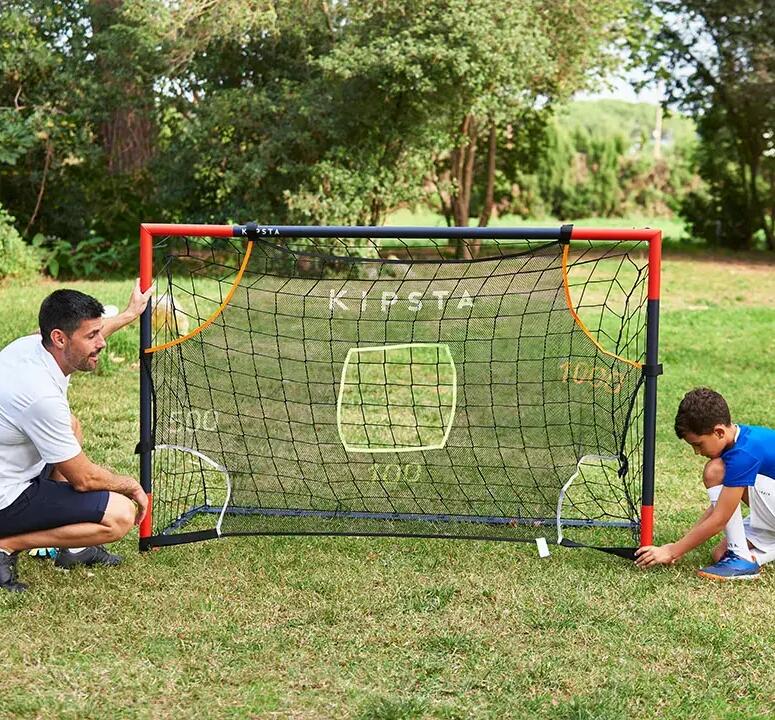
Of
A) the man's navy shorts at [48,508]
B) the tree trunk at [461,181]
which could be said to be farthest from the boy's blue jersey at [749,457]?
the tree trunk at [461,181]

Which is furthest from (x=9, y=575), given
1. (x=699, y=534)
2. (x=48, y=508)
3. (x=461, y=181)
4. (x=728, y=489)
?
(x=461, y=181)

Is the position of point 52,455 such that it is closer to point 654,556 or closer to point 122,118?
point 654,556

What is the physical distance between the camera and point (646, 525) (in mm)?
4195

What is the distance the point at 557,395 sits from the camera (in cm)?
626

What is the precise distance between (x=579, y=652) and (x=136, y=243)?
11.9m

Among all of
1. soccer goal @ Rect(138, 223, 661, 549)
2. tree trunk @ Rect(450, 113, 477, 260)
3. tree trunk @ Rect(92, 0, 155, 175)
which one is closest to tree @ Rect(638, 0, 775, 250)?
tree trunk @ Rect(450, 113, 477, 260)

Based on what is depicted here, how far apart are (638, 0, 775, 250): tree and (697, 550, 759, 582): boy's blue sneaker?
1388cm

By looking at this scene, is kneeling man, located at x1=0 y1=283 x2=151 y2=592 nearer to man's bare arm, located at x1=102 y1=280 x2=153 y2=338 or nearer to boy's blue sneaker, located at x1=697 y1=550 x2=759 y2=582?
man's bare arm, located at x1=102 y1=280 x2=153 y2=338

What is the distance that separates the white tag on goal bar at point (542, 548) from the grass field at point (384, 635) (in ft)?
0.14

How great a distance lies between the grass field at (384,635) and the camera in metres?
3.06

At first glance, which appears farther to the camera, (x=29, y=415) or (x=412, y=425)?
(x=412, y=425)

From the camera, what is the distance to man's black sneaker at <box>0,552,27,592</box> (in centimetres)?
382

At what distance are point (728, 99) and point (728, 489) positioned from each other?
1548cm

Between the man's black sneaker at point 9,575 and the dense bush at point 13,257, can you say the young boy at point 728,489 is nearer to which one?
the man's black sneaker at point 9,575
